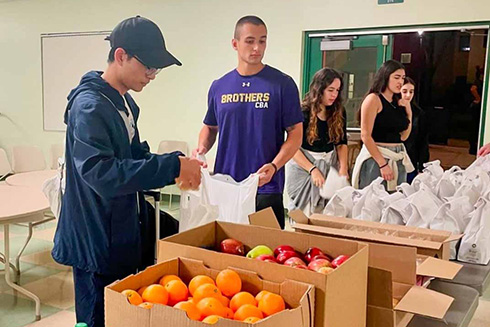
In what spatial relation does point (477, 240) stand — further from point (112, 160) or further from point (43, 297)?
point (43, 297)

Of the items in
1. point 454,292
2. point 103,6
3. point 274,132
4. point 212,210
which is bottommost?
point 454,292

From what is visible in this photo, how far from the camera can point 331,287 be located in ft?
3.40

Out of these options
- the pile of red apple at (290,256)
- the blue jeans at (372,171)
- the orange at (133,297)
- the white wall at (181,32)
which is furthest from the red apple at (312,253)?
the white wall at (181,32)

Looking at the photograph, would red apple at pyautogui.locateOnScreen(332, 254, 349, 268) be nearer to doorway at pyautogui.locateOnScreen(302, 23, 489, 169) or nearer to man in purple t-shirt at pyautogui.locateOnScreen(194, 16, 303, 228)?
man in purple t-shirt at pyautogui.locateOnScreen(194, 16, 303, 228)

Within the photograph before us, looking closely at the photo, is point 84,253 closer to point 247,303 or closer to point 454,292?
point 247,303

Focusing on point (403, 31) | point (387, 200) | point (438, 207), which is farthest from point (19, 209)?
point (403, 31)

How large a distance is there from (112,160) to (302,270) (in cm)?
68

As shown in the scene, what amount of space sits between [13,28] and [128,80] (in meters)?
6.91

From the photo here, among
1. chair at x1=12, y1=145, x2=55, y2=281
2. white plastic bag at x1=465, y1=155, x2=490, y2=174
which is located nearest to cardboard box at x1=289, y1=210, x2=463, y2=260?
white plastic bag at x1=465, y1=155, x2=490, y2=174

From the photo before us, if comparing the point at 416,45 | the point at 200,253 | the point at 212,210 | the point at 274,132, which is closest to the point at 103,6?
the point at 416,45

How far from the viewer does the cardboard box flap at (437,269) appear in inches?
58.8

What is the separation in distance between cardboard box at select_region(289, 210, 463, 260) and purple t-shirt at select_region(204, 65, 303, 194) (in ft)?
1.96

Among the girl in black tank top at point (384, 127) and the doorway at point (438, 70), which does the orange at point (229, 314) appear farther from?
the doorway at point (438, 70)

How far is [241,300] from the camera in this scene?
1.07 meters
